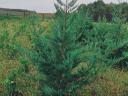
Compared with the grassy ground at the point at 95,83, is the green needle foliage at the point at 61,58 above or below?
above

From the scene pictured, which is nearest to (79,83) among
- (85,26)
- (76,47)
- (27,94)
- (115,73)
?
(76,47)

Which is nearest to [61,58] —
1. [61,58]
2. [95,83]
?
[61,58]

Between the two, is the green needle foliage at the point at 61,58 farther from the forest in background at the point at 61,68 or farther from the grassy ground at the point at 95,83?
the grassy ground at the point at 95,83

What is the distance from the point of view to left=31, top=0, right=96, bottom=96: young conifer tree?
753cm

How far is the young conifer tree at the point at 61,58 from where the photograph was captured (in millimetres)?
7527

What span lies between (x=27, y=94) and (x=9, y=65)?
6.40ft

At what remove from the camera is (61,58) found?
777 cm

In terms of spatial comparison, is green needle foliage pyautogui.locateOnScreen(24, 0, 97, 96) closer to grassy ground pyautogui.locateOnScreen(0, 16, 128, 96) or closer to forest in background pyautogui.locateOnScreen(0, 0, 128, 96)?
forest in background pyautogui.locateOnScreen(0, 0, 128, 96)

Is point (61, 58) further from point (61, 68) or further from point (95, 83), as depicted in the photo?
point (95, 83)

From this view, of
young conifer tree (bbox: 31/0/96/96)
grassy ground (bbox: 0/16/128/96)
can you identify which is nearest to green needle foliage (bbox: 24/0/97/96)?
young conifer tree (bbox: 31/0/96/96)

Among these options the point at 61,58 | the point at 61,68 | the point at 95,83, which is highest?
the point at 61,58

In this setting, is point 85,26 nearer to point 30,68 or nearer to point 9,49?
point 9,49

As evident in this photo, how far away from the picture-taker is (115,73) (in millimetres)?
10789

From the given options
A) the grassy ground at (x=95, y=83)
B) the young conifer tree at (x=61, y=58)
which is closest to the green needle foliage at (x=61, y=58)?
the young conifer tree at (x=61, y=58)
